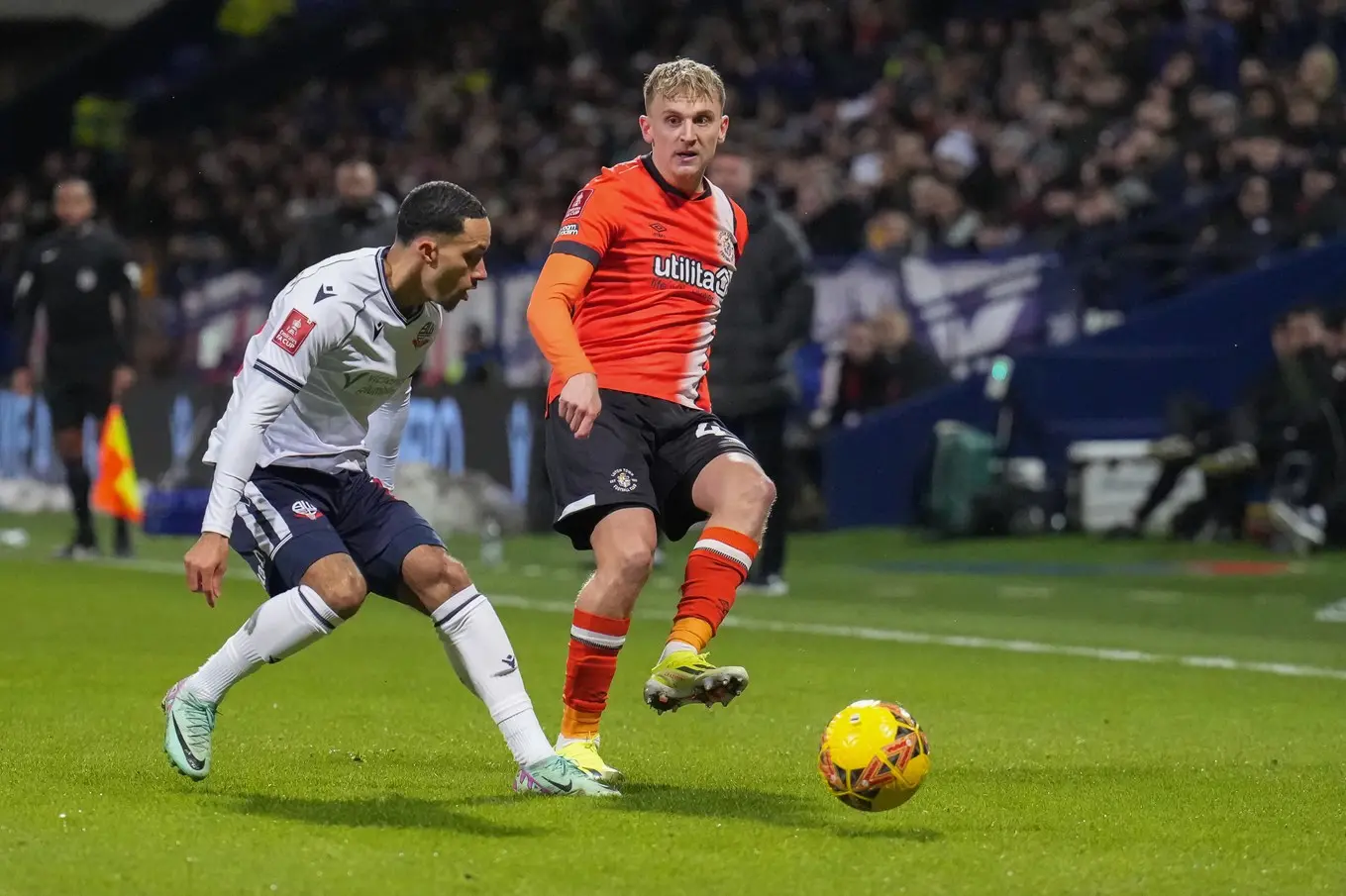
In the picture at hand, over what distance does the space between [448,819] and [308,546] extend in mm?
957

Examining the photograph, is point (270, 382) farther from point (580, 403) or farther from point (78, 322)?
point (78, 322)

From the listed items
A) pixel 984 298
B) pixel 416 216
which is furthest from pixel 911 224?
pixel 416 216

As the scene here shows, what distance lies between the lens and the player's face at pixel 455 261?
5.93 meters

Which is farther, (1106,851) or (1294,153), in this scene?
(1294,153)

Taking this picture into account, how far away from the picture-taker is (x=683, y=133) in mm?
6527

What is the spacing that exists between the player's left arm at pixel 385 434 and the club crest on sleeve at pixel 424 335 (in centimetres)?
24

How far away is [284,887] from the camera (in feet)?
15.2

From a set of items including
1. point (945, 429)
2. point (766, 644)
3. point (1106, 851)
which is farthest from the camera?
point (945, 429)

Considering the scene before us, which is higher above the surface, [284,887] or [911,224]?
[911,224]

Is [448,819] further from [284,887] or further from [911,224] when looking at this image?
[911,224]

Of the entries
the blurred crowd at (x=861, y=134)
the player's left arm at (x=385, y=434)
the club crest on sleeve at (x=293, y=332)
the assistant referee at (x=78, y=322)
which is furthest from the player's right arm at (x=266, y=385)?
the assistant referee at (x=78, y=322)

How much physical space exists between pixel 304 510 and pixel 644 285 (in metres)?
1.30

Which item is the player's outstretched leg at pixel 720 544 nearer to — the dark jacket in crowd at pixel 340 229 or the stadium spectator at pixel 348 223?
the stadium spectator at pixel 348 223

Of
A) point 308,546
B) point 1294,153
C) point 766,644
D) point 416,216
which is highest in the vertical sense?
point 1294,153
